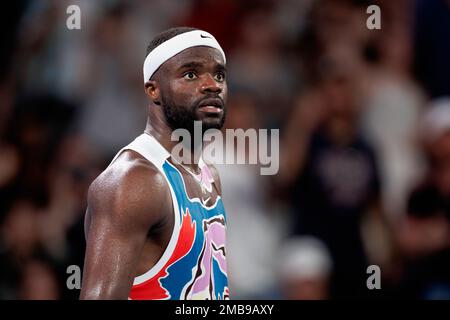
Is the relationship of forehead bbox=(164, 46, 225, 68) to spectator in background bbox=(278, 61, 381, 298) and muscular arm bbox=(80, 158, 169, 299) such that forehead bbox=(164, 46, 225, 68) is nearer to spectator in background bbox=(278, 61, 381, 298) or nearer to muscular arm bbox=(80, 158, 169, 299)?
muscular arm bbox=(80, 158, 169, 299)

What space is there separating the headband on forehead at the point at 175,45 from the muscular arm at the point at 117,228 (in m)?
0.71

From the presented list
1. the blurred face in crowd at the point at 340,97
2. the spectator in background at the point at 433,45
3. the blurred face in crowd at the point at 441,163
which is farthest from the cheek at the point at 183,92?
the spectator in background at the point at 433,45

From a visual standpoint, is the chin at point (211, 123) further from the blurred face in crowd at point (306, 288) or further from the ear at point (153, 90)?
the blurred face in crowd at point (306, 288)

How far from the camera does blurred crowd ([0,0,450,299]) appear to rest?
727 centimetres

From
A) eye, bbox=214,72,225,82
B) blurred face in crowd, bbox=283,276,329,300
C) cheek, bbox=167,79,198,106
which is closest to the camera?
cheek, bbox=167,79,198,106

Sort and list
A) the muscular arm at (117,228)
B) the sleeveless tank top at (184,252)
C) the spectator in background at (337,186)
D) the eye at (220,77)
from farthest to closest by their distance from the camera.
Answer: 1. the spectator in background at (337,186)
2. the eye at (220,77)
3. the sleeveless tank top at (184,252)
4. the muscular arm at (117,228)

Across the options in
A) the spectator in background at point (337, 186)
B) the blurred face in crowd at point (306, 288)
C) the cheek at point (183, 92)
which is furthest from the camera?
the spectator in background at point (337, 186)

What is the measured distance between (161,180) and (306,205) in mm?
3892

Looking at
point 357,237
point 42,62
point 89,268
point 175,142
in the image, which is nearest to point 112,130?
point 42,62

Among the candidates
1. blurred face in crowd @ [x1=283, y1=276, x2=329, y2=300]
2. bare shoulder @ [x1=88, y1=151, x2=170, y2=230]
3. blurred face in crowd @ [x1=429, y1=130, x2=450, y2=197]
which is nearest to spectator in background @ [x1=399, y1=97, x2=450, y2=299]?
blurred face in crowd @ [x1=429, y1=130, x2=450, y2=197]

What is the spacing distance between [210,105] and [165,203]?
23.9 inches

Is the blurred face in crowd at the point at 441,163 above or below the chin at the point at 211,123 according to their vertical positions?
above

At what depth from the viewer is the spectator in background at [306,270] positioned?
7066 millimetres

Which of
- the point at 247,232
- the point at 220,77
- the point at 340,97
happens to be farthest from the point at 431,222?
the point at 220,77
